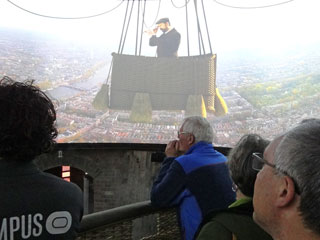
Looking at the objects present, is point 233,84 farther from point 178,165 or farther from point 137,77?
point 178,165

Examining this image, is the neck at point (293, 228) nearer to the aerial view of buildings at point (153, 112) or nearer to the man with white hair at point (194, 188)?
the man with white hair at point (194, 188)

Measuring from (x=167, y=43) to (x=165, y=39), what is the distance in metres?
0.07

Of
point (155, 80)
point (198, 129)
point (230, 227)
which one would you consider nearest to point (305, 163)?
point (230, 227)

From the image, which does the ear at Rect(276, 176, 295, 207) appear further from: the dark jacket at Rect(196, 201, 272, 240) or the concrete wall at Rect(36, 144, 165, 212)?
the concrete wall at Rect(36, 144, 165, 212)

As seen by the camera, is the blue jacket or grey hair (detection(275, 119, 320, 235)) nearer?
grey hair (detection(275, 119, 320, 235))

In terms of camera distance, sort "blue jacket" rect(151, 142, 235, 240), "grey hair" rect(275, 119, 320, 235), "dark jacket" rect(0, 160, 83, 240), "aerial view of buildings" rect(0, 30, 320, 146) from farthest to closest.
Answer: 1. "aerial view of buildings" rect(0, 30, 320, 146)
2. "blue jacket" rect(151, 142, 235, 240)
3. "dark jacket" rect(0, 160, 83, 240)
4. "grey hair" rect(275, 119, 320, 235)

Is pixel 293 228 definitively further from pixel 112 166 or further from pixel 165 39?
pixel 112 166

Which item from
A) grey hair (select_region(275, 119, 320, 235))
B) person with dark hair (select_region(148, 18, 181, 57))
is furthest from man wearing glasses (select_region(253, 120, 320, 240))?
person with dark hair (select_region(148, 18, 181, 57))

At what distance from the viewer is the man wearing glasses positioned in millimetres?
674

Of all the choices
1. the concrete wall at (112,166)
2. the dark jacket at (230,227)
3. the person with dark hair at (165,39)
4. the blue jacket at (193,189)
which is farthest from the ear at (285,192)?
the concrete wall at (112,166)

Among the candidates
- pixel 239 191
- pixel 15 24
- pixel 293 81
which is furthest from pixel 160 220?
pixel 15 24

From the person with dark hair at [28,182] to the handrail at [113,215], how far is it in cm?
28

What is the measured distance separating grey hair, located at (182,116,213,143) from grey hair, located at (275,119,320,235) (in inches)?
47.0

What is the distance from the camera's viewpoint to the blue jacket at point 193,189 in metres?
1.73
